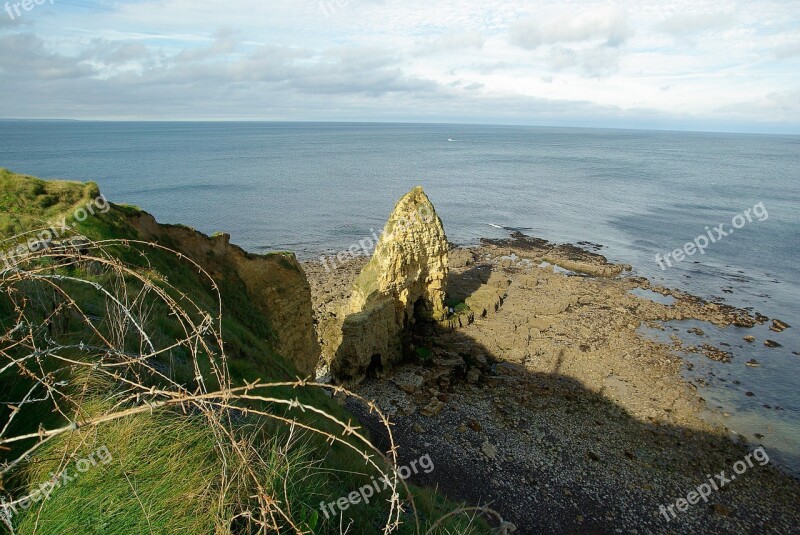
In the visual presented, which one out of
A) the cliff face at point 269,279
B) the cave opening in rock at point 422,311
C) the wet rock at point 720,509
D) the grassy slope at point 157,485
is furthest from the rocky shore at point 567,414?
the grassy slope at point 157,485

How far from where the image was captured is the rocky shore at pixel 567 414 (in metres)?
18.7

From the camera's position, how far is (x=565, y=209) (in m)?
74.4

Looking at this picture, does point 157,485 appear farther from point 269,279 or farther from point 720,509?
point 720,509

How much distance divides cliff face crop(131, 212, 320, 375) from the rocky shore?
5.36 metres

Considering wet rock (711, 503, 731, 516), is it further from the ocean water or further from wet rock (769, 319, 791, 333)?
wet rock (769, 319, 791, 333)

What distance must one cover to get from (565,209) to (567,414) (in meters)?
56.0

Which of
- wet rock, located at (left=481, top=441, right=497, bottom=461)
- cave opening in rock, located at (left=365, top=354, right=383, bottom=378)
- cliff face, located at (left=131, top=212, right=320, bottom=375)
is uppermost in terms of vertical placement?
cliff face, located at (left=131, top=212, right=320, bottom=375)

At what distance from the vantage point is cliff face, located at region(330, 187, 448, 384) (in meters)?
26.0

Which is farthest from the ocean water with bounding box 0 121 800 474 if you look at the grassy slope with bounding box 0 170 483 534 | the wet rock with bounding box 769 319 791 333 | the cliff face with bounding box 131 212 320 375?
the grassy slope with bounding box 0 170 483 534

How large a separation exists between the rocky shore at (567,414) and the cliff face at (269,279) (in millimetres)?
5363

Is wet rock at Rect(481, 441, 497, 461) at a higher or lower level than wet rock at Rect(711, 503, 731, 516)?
higher

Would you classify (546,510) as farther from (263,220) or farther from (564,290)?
(263,220)

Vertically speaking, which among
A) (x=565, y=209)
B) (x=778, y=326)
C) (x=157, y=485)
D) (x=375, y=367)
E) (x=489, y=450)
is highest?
(x=157, y=485)

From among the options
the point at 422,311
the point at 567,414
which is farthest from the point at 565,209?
the point at 567,414
